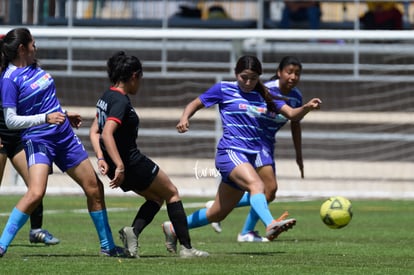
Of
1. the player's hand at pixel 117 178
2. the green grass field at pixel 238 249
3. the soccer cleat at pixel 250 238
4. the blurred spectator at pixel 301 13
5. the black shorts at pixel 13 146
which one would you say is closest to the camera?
the green grass field at pixel 238 249

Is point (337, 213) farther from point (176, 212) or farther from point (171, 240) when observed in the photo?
point (176, 212)

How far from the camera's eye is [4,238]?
965 centimetres

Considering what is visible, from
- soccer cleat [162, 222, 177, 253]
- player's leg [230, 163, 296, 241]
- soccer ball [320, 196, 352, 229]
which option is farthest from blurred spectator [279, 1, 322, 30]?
soccer cleat [162, 222, 177, 253]

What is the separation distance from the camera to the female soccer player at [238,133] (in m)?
11.0

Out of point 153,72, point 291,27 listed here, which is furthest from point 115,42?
point 291,27

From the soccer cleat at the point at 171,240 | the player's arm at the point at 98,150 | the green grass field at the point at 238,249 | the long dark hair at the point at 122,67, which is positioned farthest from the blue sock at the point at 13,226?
the soccer cleat at the point at 171,240

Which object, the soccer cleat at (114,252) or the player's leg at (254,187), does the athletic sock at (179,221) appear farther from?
the player's leg at (254,187)

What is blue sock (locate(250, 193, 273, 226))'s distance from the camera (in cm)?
1051

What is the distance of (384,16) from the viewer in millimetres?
24734

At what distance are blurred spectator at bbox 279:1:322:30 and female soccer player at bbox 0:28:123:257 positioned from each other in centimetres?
1563

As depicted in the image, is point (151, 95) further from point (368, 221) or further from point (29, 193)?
point (29, 193)

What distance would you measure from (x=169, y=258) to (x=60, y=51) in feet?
52.5

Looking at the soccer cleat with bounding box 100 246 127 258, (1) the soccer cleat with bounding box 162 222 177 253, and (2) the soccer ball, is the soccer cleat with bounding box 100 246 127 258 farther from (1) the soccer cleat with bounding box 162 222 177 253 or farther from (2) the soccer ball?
(2) the soccer ball

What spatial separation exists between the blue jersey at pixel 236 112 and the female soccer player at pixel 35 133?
6.61 ft
